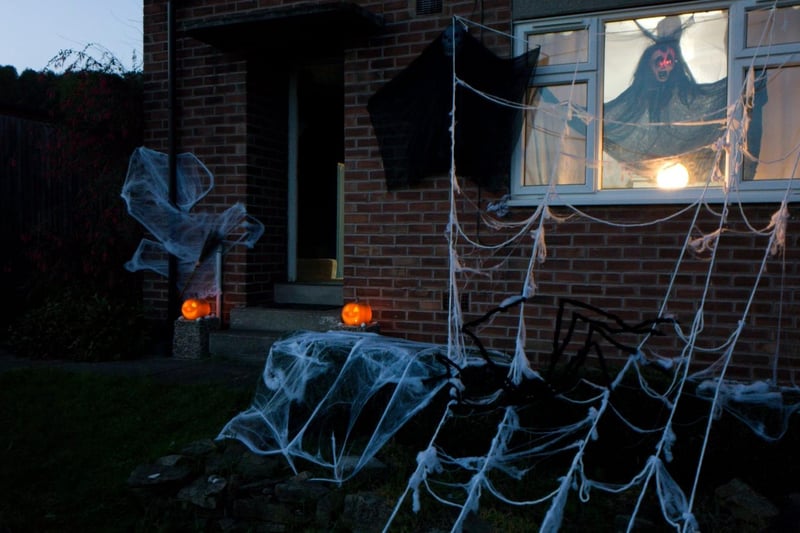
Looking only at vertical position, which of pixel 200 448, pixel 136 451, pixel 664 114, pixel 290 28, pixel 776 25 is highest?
pixel 290 28

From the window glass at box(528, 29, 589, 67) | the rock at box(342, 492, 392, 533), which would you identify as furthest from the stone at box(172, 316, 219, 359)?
the window glass at box(528, 29, 589, 67)

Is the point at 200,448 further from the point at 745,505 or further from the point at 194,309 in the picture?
the point at 194,309

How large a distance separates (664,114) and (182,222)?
4.38 meters

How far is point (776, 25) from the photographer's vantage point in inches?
193

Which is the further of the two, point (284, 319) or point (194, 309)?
point (194, 309)

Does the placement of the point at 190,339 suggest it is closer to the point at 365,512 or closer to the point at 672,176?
the point at 365,512

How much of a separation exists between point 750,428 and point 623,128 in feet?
8.60

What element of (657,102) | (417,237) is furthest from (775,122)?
(417,237)

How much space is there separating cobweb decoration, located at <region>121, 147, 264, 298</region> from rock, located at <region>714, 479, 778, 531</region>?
473 cm

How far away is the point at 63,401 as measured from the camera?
5.11 meters

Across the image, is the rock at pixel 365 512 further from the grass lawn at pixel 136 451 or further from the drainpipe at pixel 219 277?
the drainpipe at pixel 219 277

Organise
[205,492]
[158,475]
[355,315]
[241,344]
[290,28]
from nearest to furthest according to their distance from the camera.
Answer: [205,492]
[158,475]
[355,315]
[290,28]
[241,344]

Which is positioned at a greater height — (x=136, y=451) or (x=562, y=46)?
(x=562, y=46)

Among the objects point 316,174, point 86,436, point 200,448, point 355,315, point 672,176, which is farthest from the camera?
point 316,174
